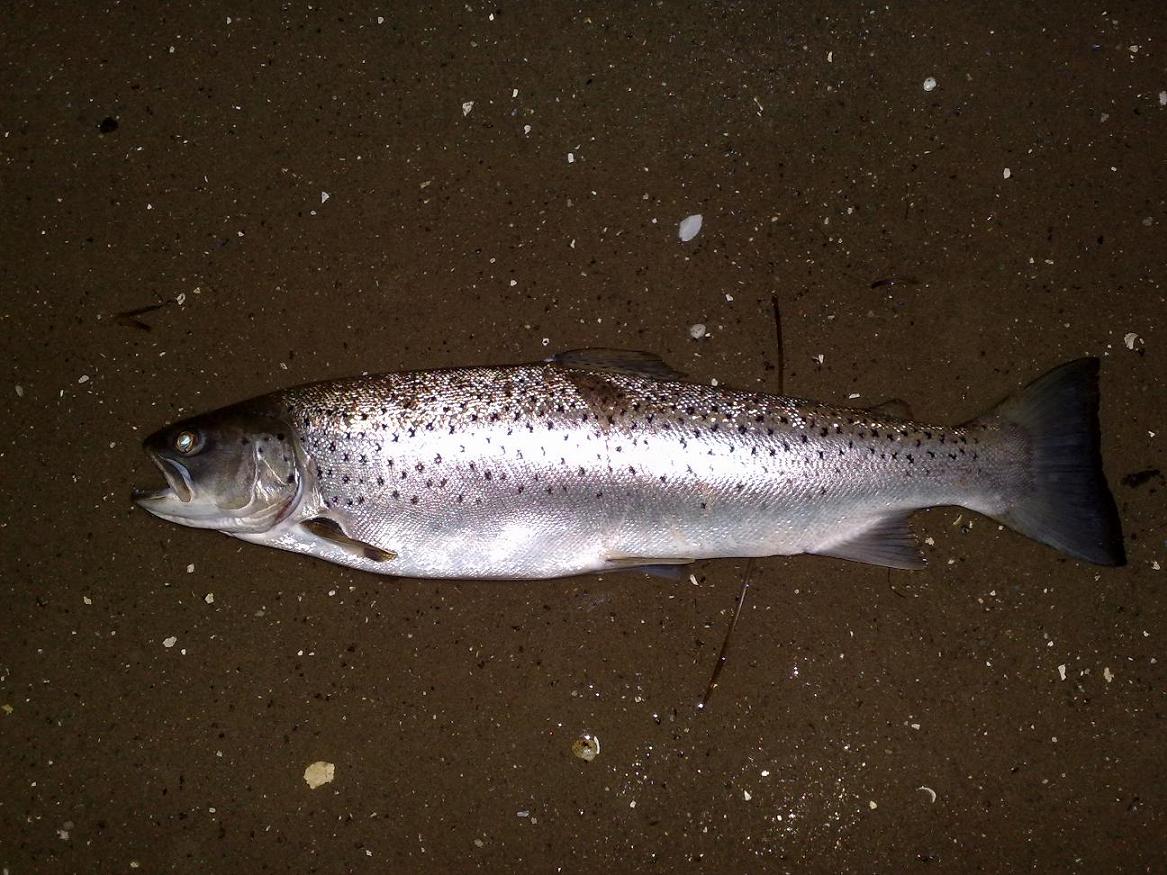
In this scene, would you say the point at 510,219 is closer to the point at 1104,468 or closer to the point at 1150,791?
the point at 1104,468

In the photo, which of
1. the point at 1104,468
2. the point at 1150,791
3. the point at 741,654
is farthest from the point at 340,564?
the point at 1150,791

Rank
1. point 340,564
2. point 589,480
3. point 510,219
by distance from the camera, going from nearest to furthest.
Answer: point 589,480 → point 340,564 → point 510,219

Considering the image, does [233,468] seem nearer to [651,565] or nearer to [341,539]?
Result: [341,539]

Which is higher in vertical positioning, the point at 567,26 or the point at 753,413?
the point at 567,26

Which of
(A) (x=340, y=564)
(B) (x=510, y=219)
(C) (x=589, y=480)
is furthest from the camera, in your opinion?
(B) (x=510, y=219)

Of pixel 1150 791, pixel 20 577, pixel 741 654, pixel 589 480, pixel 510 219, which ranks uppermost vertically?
pixel 510 219

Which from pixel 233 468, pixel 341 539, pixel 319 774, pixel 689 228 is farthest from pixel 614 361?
pixel 319 774

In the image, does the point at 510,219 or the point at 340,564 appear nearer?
the point at 340,564
